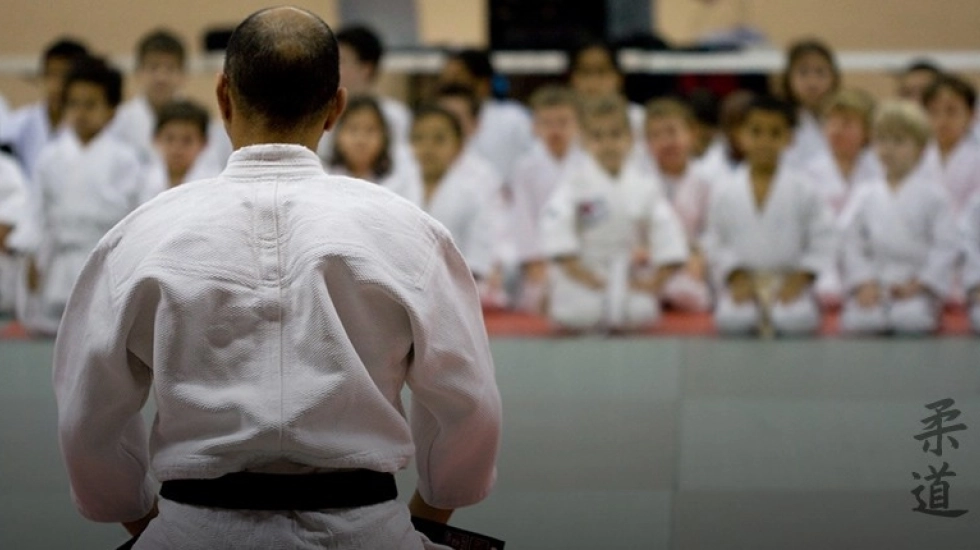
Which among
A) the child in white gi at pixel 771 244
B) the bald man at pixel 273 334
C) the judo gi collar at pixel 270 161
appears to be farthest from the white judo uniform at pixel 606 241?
the judo gi collar at pixel 270 161

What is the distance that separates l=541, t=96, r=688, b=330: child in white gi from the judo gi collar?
428 centimetres

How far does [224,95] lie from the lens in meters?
2.34

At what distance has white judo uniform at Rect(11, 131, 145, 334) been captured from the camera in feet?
20.9

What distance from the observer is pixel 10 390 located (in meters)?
4.91

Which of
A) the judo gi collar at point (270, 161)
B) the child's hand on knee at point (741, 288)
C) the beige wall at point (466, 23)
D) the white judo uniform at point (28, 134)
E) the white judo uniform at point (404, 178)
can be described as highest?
the beige wall at point (466, 23)

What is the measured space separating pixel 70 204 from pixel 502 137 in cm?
260

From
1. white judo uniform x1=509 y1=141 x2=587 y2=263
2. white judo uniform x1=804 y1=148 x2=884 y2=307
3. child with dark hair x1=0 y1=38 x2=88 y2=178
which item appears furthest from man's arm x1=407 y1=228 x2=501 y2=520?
child with dark hair x1=0 y1=38 x2=88 y2=178

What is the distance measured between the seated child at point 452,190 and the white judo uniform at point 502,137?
36.2 inches

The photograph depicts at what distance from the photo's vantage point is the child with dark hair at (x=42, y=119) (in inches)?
308

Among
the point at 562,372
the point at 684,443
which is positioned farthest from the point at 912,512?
the point at 562,372

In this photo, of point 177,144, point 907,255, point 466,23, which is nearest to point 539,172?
point 177,144

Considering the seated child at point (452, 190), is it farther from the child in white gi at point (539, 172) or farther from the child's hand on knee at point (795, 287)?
the child's hand on knee at point (795, 287)

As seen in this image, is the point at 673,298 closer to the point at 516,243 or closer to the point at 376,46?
the point at 516,243

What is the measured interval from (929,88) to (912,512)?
459cm
